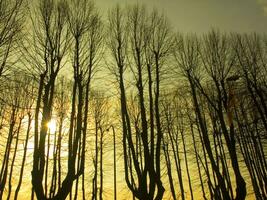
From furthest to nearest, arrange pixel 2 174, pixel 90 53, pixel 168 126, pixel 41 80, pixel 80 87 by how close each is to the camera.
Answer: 1. pixel 168 126
2. pixel 2 174
3. pixel 90 53
4. pixel 80 87
5. pixel 41 80

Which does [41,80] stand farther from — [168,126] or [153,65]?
[168,126]

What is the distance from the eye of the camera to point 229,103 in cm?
1259

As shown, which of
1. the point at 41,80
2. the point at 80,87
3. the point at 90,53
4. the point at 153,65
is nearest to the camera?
the point at 41,80

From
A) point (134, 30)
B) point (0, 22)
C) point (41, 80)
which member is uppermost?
point (134, 30)

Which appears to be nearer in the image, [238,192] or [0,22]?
[0,22]

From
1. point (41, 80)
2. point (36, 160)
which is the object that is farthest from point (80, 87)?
point (36, 160)

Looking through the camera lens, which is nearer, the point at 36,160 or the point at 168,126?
the point at 36,160

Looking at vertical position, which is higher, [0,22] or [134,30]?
[134,30]

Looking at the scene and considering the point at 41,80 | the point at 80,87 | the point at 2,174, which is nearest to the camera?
the point at 41,80

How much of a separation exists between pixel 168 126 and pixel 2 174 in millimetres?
11100

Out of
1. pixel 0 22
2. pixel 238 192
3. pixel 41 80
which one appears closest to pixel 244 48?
pixel 238 192

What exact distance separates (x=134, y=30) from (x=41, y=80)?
4.67m

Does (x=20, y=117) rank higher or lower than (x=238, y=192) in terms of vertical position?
higher

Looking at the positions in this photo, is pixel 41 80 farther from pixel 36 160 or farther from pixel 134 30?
pixel 134 30
